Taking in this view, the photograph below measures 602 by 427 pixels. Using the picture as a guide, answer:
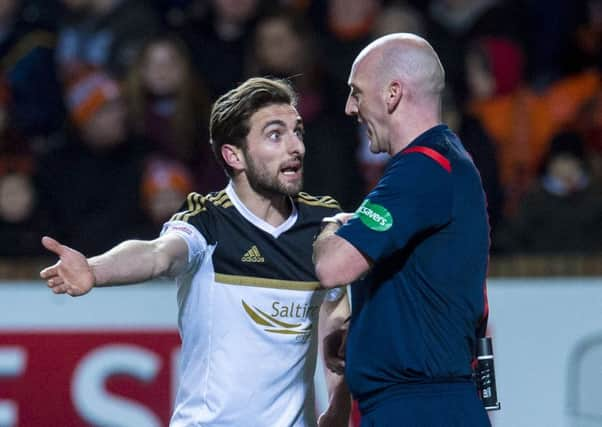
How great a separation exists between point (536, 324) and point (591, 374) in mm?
391

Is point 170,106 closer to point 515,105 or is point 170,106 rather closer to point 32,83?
point 32,83

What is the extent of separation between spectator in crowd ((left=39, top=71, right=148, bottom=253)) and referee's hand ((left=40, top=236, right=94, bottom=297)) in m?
3.37

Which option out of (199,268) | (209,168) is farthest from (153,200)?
(199,268)

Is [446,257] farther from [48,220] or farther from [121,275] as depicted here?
[48,220]

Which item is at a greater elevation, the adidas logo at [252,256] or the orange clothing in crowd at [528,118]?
the orange clothing in crowd at [528,118]

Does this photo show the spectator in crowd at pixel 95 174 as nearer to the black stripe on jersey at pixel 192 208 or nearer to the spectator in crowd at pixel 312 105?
the spectator in crowd at pixel 312 105

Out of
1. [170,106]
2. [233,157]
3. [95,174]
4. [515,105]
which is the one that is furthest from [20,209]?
[515,105]

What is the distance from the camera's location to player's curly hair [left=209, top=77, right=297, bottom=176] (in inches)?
191

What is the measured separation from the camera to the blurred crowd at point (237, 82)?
7559 mm

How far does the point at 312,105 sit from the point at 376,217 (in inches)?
152

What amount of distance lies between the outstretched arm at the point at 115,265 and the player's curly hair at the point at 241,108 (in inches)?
21.7

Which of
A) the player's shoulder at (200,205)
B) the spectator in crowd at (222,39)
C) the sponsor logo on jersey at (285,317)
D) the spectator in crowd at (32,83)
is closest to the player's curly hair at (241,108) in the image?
the player's shoulder at (200,205)

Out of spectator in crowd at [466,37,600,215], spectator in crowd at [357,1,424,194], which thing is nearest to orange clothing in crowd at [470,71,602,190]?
spectator in crowd at [466,37,600,215]

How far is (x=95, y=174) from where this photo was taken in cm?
774
